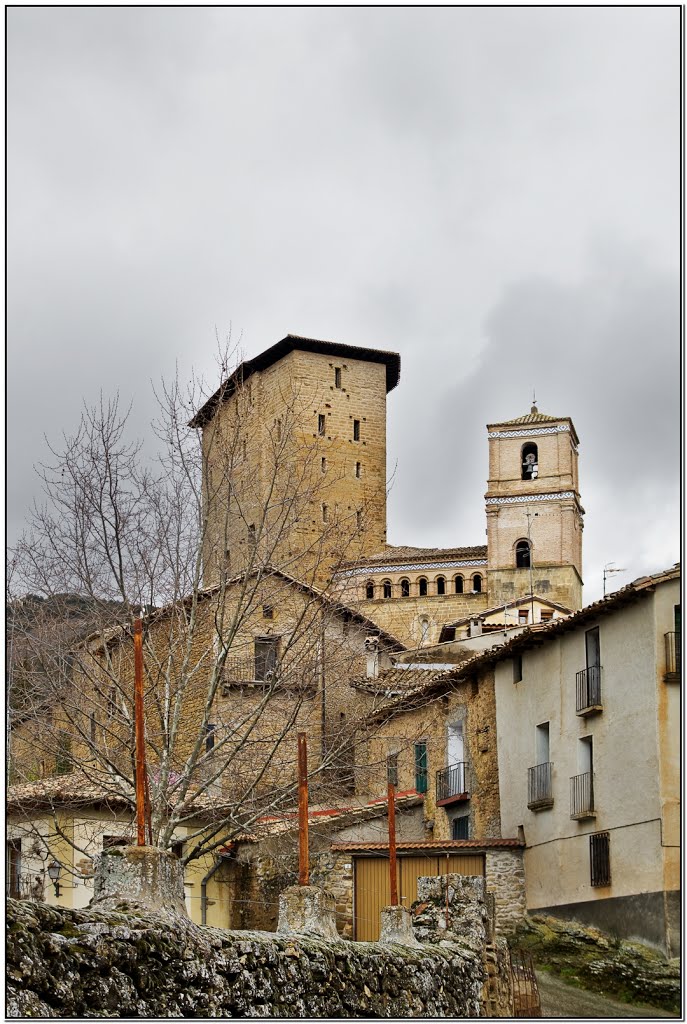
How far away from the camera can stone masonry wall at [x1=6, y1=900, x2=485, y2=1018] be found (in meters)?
6.16

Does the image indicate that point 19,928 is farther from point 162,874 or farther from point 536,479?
point 536,479

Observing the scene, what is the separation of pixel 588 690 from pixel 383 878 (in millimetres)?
5209

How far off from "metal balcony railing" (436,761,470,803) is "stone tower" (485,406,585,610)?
29262 millimetres

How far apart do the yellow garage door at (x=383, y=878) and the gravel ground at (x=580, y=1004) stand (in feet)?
11.8

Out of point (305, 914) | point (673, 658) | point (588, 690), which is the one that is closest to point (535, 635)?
point (588, 690)

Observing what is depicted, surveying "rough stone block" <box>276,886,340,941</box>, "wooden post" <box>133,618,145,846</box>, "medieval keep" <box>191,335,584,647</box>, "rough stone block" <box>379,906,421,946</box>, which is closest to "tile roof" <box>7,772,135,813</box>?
"rough stone block" <box>379,906,421,946</box>

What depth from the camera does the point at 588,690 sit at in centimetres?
2508

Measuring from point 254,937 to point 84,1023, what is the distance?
243cm

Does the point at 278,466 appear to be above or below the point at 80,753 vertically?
above

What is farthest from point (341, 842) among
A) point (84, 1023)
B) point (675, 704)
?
point (84, 1023)

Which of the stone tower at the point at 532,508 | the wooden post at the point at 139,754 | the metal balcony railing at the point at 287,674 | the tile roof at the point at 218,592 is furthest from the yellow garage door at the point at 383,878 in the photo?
the stone tower at the point at 532,508

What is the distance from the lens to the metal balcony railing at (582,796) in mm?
24500

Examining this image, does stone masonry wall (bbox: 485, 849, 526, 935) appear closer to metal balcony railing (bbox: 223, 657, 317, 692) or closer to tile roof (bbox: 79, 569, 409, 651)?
metal balcony railing (bbox: 223, 657, 317, 692)

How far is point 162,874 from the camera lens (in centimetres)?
836
